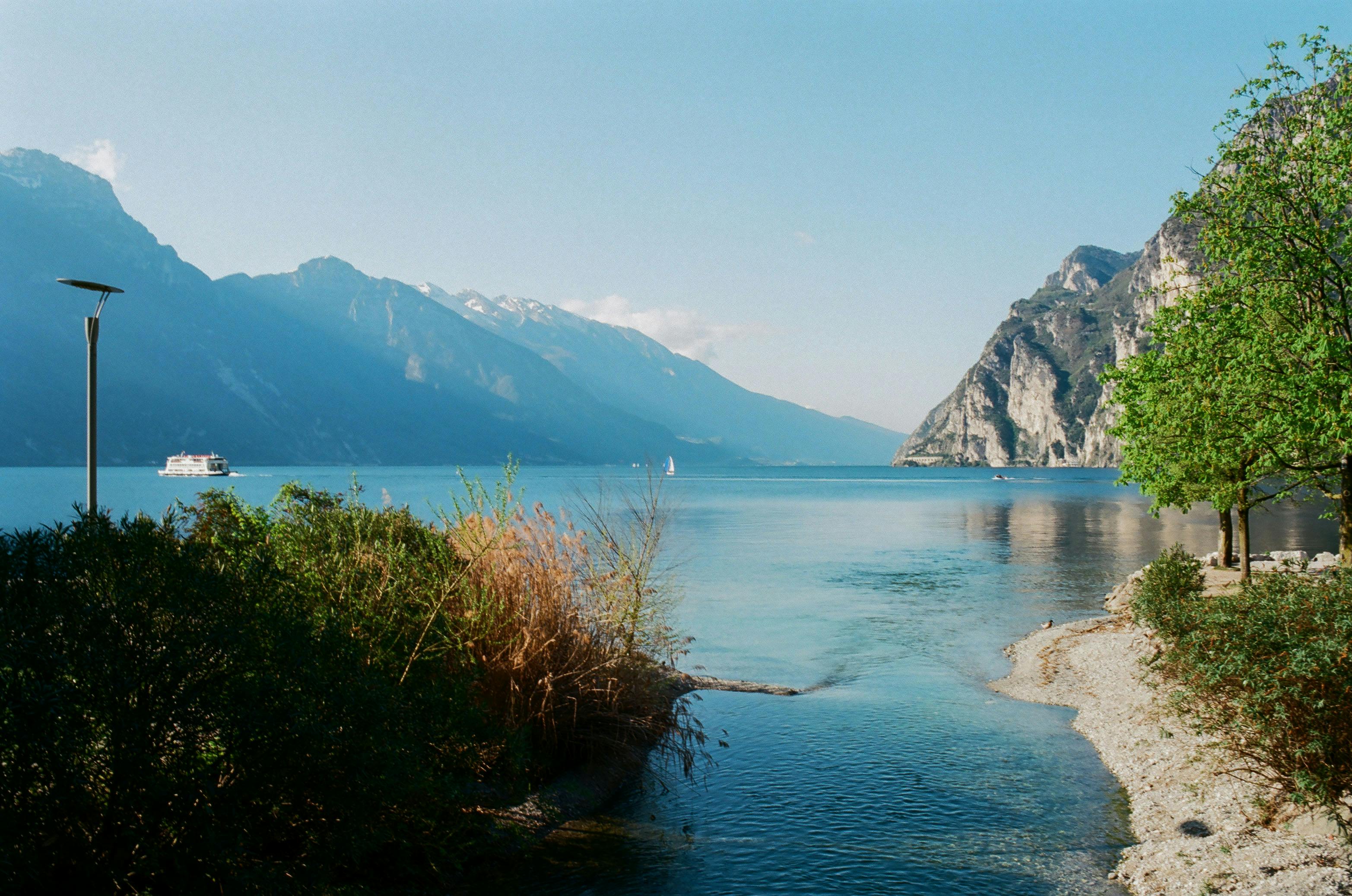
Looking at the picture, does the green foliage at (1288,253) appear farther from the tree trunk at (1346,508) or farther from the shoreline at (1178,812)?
the shoreline at (1178,812)

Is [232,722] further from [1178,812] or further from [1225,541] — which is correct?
[1225,541]

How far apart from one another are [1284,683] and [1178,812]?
2823mm

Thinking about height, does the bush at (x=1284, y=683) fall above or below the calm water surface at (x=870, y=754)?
above

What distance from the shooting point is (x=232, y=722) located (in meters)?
5.16

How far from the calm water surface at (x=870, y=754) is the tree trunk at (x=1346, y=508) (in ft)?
26.2

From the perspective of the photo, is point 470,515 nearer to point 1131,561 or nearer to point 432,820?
point 432,820

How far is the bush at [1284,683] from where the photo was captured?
27.0 feet

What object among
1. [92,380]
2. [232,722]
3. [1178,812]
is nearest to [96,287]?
[92,380]

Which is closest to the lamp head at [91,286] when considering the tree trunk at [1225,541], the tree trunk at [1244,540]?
the tree trunk at [1244,540]

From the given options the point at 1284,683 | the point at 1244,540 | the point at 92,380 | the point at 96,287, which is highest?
the point at 96,287

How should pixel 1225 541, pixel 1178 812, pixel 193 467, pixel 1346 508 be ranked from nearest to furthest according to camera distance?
pixel 1178 812
pixel 1346 508
pixel 1225 541
pixel 193 467

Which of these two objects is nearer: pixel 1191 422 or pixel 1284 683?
pixel 1284 683

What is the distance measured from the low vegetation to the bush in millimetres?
7323

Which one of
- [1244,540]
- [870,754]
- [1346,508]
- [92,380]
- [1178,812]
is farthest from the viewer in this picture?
[1244,540]
